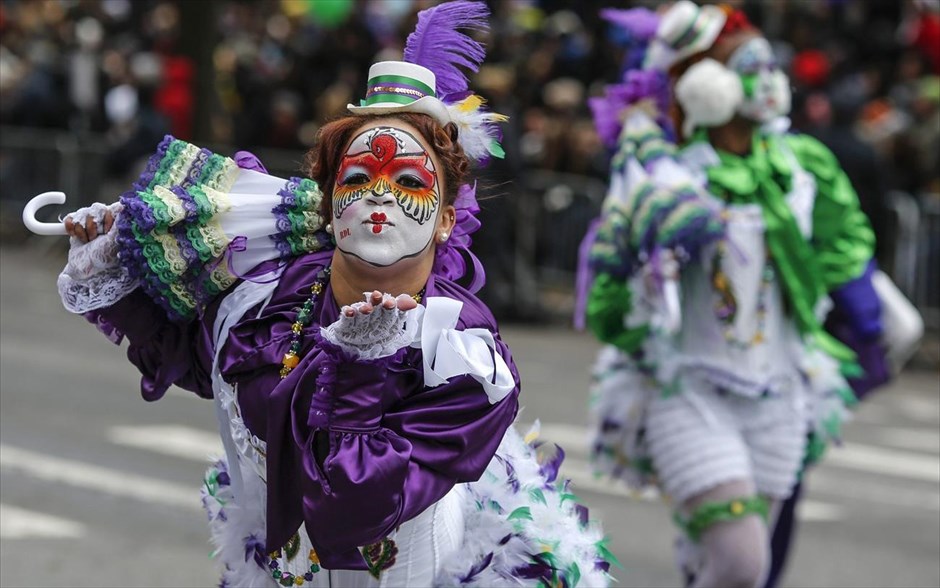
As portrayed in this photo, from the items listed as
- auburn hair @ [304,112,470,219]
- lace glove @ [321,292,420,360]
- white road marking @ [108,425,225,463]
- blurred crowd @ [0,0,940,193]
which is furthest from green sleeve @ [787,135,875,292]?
blurred crowd @ [0,0,940,193]

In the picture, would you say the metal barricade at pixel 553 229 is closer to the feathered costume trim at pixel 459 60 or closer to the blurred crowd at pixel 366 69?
the blurred crowd at pixel 366 69

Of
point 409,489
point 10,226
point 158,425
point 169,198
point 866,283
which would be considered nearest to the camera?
point 409,489

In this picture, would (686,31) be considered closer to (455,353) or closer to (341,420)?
(455,353)

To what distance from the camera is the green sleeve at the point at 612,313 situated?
20.7 feet

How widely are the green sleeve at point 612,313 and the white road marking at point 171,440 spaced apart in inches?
128

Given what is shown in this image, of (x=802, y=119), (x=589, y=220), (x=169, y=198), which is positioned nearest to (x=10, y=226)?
(x=589, y=220)

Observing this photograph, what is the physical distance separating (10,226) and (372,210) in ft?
47.7

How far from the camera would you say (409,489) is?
12.1ft

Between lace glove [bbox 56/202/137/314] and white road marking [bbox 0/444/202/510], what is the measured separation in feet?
13.9

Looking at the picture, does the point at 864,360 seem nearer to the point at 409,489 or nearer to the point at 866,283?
the point at 866,283

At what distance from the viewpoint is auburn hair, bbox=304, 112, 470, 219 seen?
4.00m

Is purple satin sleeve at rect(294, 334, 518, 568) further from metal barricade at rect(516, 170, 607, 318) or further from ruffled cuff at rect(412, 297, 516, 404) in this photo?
metal barricade at rect(516, 170, 607, 318)

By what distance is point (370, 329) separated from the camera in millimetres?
3598

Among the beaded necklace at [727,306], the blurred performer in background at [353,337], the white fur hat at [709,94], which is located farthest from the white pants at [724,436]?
the blurred performer in background at [353,337]
